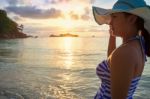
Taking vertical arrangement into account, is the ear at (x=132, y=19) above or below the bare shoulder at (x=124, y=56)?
above

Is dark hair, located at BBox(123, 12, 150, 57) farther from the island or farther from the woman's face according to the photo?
the island

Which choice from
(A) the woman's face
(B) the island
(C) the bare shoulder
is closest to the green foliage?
(B) the island

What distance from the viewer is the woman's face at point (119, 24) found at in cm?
242

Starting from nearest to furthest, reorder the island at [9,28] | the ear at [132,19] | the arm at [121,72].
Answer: the arm at [121,72], the ear at [132,19], the island at [9,28]

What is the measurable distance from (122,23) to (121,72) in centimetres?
35

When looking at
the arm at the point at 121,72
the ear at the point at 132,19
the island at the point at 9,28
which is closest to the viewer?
the arm at the point at 121,72

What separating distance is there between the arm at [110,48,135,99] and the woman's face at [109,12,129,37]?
21cm

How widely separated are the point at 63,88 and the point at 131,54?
9164 millimetres

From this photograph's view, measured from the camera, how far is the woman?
2229 mm

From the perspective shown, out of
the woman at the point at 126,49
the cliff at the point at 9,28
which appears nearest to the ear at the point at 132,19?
the woman at the point at 126,49

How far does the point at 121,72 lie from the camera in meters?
2.21

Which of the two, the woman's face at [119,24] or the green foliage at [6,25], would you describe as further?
the green foliage at [6,25]

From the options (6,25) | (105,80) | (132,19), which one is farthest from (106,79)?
(6,25)

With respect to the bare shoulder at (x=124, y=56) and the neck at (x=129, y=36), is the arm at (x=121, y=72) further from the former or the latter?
the neck at (x=129, y=36)
